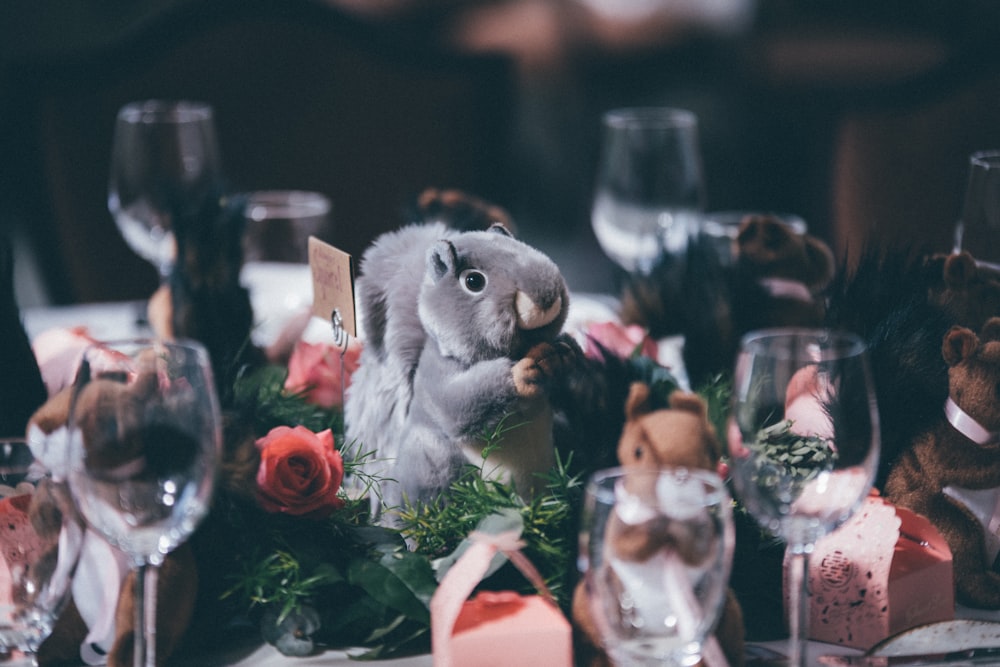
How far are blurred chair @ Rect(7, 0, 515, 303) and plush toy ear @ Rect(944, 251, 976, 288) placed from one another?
1.26m

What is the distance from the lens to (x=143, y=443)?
0.70m

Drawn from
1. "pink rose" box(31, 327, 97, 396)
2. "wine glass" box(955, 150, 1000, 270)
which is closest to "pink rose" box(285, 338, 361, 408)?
"pink rose" box(31, 327, 97, 396)

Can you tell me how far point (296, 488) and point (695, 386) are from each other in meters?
0.47


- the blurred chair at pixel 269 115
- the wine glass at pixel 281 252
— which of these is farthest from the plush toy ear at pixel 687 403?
the blurred chair at pixel 269 115

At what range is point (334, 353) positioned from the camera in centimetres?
117

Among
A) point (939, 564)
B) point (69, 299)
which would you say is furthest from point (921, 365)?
point (69, 299)

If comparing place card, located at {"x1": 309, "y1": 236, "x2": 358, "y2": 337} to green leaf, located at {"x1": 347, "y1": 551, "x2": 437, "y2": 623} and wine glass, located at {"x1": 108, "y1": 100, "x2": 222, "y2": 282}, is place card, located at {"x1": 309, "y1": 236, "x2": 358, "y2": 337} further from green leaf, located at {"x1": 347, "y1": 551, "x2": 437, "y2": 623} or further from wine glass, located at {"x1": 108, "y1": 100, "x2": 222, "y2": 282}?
wine glass, located at {"x1": 108, "y1": 100, "x2": 222, "y2": 282}

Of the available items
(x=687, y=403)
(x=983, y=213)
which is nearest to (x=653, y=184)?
(x=983, y=213)

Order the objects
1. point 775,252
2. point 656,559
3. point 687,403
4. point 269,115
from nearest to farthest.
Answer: point 656,559, point 687,403, point 775,252, point 269,115

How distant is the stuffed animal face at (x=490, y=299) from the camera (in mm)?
852

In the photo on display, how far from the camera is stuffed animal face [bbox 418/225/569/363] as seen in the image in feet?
2.79

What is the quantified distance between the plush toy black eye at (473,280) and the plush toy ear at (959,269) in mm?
418

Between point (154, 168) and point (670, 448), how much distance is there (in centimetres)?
109

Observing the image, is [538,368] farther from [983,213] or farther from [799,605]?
[983,213]
